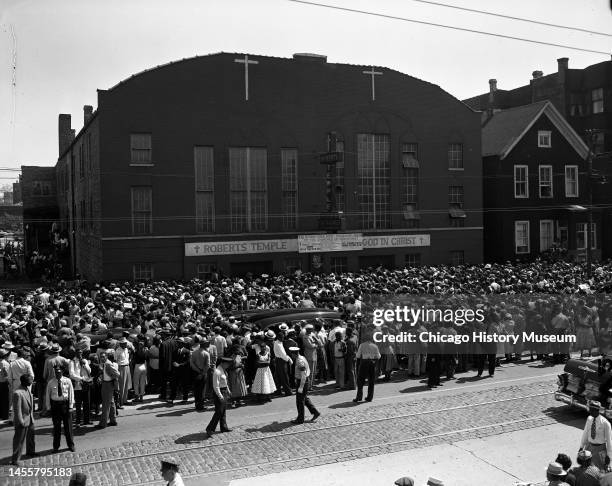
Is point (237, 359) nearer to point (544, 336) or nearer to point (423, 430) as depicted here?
point (423, 430)

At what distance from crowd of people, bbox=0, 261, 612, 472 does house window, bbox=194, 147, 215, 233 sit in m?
13.0

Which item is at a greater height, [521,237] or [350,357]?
[521,237]

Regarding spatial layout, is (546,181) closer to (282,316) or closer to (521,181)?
(521,181)

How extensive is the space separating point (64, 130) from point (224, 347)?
60542mm

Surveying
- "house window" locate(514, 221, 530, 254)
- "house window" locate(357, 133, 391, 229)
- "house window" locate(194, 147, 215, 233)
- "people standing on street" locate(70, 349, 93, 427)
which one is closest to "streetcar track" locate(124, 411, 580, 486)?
"people standing on street" locate(70, 349, 93, 427)

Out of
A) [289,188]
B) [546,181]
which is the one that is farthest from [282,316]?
[546,181]

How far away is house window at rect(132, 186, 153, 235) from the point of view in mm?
36438

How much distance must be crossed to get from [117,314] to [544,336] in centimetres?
1342

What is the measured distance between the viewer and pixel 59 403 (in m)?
12.0

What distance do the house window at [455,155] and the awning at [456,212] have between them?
2.87 meters

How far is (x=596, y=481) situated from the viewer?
8.23 metres

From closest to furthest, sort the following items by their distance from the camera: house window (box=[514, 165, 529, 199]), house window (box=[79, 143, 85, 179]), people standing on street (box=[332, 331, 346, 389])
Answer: people standing on street (box=[332, 331, 346, 389]) → house window (box=[79, 143, 85, 179]) → house window (box=[514, 165, 529, 199])

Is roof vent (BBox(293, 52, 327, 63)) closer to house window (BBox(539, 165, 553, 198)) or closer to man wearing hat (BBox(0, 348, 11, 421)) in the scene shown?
house window (BBox(539, 165, 553, 198))

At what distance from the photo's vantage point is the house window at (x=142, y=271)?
36.1 m
